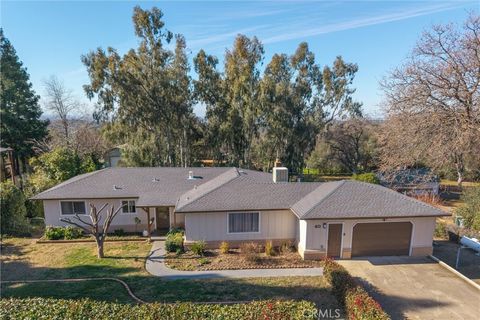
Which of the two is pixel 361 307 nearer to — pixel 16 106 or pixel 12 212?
pixel 12 212

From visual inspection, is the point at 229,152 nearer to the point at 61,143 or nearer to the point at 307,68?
the point at 307,68

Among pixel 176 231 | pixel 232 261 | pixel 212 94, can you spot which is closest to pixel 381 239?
pixel 232 261

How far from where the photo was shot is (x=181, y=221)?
18.0 meters

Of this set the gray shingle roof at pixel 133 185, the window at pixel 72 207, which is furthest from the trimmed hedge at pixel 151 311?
the window at pixel 72 207

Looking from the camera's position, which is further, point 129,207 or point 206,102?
point 206,102

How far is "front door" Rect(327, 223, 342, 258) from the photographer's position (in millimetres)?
14039

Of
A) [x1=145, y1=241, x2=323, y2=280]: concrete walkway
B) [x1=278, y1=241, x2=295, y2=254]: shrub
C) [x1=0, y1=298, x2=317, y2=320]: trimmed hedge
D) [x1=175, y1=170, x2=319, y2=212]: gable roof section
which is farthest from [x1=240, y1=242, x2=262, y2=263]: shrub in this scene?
[x1=0, y1=298, x2=317, y2=320]: trimmed hedge

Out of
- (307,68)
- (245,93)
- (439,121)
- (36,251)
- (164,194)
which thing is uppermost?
(307,68)

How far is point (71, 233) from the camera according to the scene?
1752 centimetres

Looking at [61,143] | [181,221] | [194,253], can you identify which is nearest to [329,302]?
[194,253]

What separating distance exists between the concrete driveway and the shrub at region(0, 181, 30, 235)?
67.0 feet

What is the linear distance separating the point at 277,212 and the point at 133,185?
10.2 m

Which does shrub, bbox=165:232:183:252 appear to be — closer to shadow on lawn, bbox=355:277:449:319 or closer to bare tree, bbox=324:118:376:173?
shadow on lawn, bbox=355:277:449:319

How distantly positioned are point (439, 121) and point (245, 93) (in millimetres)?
18701
